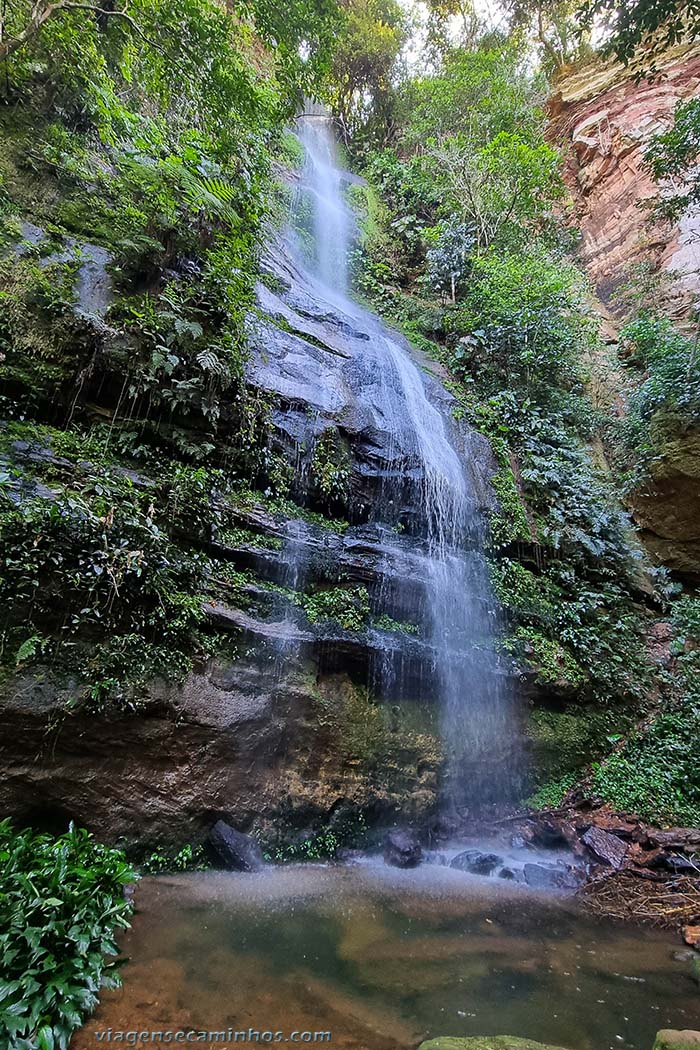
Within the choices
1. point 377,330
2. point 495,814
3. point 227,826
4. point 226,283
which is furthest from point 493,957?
point 377,330

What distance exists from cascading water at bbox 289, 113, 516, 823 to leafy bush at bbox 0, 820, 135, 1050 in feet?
12.2

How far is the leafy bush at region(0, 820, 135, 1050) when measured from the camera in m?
2.51

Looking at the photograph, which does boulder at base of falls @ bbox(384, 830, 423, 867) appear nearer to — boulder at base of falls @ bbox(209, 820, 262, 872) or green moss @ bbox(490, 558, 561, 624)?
boulder at base of falls @ bbox(209, 820, 262, 872)

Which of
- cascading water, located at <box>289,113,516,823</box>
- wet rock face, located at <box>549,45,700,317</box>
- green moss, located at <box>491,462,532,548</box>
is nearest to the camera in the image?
cascading water, located at <box>289,113,516,823</box>

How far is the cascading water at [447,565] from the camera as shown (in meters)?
6.77

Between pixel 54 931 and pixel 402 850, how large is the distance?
3.76 meters

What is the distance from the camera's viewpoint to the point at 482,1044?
248 cm

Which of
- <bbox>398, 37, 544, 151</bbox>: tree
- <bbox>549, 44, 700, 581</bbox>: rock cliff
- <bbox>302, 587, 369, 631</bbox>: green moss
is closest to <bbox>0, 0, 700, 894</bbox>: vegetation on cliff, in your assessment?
<bbox>302, 587, 369, 631</bbox>: green moss

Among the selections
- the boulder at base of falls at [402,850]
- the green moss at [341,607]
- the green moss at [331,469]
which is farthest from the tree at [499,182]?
the boulder at base of falls at [402,850]

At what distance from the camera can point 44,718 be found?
441 centimetres

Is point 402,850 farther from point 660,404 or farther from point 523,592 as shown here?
point 660,404

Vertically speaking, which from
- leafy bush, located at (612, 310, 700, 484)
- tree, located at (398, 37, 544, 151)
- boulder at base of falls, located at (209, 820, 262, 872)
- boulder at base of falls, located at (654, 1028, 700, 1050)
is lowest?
boulder at base of falls, located at (209, 820, 262, 872)

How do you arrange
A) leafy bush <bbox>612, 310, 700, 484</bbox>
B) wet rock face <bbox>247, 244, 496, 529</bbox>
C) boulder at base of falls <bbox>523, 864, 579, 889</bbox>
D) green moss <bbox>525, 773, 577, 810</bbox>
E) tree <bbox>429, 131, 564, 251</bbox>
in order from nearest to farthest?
boulder at base of falls <bbox>523, 864, 579, 889</bbox>, green moss <bbox>525, 773, 577, 810</bbox>, wet rock face <bbox>247, 244, 496, 529</bbox>, leafy bush <bbox>612, 310, 700, 484</bbox>, tree <bbox>429, 131, 564, 251</bbox>

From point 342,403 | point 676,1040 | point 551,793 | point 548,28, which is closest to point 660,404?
point 342,403
